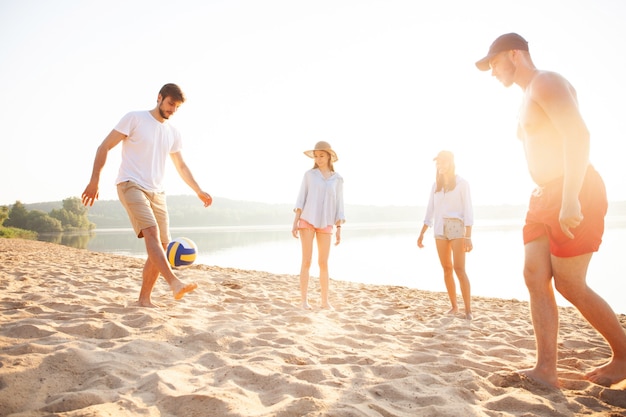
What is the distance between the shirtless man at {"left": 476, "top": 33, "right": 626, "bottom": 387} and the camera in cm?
250

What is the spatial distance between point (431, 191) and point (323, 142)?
1.75 meters

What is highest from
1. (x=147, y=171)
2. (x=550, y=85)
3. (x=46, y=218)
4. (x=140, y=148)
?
(x=550, y=85)

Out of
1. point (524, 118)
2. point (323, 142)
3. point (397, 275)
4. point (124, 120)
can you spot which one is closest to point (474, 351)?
point (524, 118)

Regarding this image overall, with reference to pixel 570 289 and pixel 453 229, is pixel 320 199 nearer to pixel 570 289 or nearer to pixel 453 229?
pixel 453 229

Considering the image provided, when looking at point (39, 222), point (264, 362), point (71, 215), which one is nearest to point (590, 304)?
point (264, 362)

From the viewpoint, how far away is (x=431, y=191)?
19.9ft

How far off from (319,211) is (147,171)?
2335mm

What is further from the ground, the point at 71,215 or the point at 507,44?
the point at 507,44

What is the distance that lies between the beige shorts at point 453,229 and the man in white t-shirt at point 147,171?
3.54 metres

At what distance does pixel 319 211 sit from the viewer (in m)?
5.75

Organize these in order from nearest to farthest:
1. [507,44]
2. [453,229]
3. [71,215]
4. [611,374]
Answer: [611,374] < [507,44] < [453,229] < [71,215]

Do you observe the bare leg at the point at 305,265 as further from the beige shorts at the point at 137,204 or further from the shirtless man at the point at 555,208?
the shirtless man at the point at 555,208

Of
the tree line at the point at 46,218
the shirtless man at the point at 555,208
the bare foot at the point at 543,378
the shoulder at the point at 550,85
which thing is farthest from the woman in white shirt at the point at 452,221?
the tree line at the point at 46,218

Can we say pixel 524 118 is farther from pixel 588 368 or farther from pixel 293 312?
pixel 293 312
